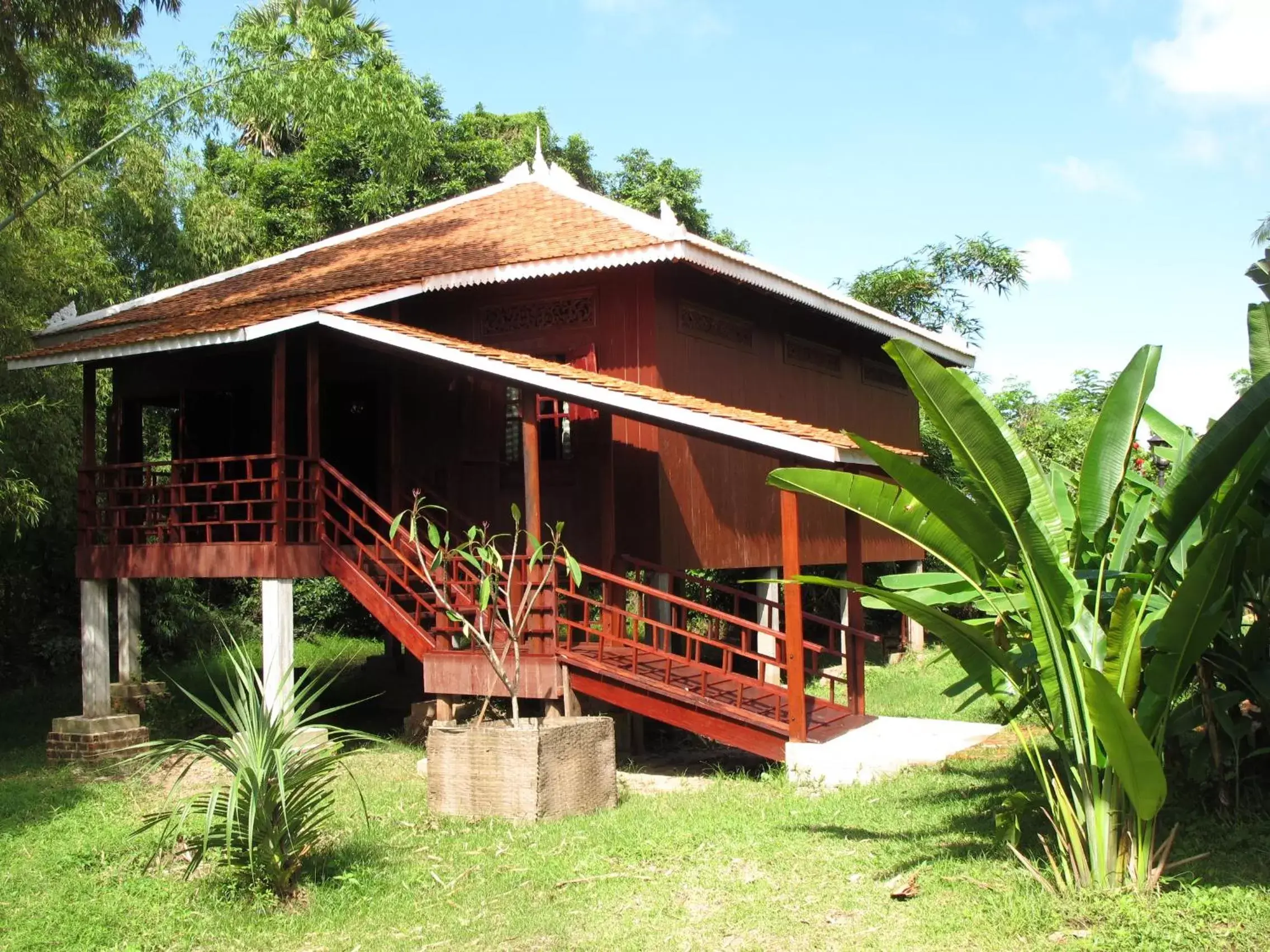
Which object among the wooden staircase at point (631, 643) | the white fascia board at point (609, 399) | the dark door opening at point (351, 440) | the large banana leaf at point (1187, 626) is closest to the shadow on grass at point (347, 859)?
the wooden staircase at point (631, 643)

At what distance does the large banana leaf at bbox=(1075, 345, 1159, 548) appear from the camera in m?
5.08

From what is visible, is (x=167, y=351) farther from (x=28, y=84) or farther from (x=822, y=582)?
(x=822, y=582)

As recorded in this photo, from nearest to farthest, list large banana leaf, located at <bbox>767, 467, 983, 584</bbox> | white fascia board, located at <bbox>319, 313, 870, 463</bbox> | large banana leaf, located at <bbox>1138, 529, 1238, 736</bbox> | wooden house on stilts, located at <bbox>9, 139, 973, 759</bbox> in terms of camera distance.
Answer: large banana leaf, located at <bbox>1138, 529, 1238, 736</bbox> < large banana leaf, located at <bbox>767, 467, 983, 584</bbox> < white fascia board, located at <bbox>319, 313, 870, 463</bbox> < wooden house on stilts, located at <bbox>9, 139, 973, 759</bbox>

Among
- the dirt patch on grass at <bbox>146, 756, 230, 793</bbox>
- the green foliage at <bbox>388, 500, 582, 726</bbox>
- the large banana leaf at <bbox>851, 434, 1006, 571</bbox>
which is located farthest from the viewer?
the dirt patch on grass at <bbox>146, 756, 230, 793</bbox>

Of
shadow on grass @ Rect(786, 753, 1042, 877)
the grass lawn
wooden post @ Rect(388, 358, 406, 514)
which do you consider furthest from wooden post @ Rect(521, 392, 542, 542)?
shadow on grass @ Rect(786, 753, 1042, 877)

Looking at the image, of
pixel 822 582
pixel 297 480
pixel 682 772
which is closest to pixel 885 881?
pixel 822 582

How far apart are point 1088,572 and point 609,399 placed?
390cm

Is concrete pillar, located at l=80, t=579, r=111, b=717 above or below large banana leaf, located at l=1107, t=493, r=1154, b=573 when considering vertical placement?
below

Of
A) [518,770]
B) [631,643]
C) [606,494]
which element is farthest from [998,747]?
[606,494]

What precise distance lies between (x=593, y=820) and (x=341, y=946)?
2233 mm

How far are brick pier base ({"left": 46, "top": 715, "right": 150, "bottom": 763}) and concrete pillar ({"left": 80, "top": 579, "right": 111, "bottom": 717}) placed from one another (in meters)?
0.10

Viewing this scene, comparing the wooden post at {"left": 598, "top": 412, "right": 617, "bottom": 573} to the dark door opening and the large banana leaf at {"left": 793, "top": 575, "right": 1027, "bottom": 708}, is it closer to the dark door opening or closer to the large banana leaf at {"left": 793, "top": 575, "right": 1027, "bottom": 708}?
the dark door opening

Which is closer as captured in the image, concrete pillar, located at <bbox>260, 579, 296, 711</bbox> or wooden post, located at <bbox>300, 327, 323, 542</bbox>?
concrete pillar, located at <bbox>260, 579, 296, 711</bbox>

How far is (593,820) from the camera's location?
287 inches
